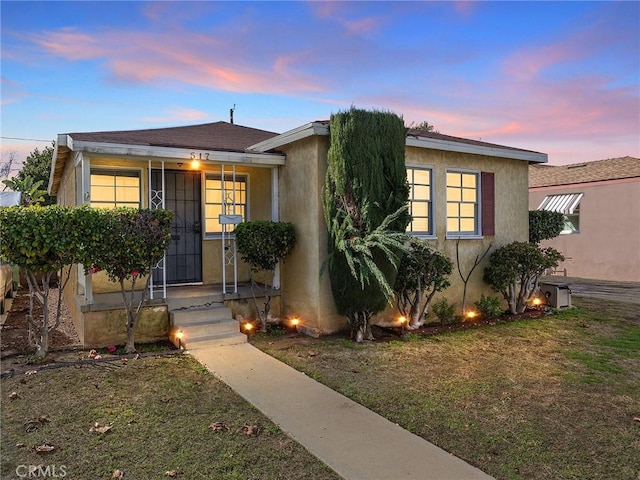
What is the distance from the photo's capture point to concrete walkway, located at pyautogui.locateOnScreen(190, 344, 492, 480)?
3049 mm

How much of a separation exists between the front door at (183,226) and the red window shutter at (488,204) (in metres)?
6.05

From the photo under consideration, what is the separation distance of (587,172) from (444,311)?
1413 centimetres

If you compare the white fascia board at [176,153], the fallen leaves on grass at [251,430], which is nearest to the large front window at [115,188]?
the white fascia board at [176,153]

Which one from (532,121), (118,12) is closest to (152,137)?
(118,12)

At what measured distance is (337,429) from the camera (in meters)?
3.73

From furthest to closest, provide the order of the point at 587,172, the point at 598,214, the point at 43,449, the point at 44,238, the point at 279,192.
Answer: the point at 587,172
the point at 598,214
the point at 279,192
the point at 44,238
the point at 43,449

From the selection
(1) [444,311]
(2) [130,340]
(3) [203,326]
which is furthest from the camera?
(1) [444,311]

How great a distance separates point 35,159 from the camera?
76.1 ft

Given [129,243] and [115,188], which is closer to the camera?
[129,243]

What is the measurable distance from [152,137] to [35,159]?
19.1m

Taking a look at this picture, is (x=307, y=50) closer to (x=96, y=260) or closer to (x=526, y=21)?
(x=526, y=21)

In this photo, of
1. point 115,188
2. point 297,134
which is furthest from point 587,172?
point 115,188

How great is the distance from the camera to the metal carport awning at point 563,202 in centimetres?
1770

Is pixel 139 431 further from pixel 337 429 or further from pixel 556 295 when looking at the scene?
pixel 556 295
